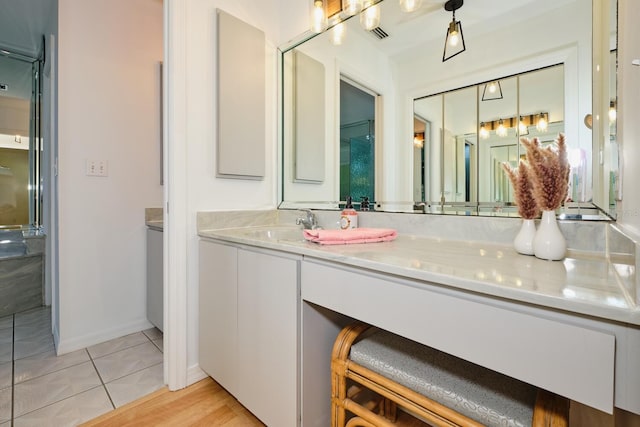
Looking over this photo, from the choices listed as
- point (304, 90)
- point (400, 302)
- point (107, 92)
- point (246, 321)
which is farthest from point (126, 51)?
point (400, 302)

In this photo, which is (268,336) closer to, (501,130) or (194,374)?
(194,374)

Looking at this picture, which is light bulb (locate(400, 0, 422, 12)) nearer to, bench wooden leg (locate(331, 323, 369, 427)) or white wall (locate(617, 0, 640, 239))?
white wall (locate(617, 0, 640, 239))

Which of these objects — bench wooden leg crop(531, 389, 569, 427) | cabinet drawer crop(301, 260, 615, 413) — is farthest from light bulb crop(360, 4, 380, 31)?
bench wooden leg crop(531, 389, 569, 427)

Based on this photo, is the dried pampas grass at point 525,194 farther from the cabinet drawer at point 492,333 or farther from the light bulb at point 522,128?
the cabinet drawer at point 492,333

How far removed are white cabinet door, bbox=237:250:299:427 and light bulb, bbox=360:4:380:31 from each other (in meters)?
1.25

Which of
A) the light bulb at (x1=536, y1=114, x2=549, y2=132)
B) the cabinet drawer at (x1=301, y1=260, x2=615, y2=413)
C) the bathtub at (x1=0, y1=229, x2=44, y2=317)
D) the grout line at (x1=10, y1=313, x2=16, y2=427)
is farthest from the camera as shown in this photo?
the bathtub at (x1=0, y1=229, x2=44, y2=317)

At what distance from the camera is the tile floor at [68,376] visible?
1312 mm

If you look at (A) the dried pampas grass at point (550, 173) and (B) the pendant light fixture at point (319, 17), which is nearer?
(A) the dried pampas grass at point (550, 173)

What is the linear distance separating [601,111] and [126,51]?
103 inches

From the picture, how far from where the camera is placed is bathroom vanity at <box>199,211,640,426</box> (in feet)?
1.61

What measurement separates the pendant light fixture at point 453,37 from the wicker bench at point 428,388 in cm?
113

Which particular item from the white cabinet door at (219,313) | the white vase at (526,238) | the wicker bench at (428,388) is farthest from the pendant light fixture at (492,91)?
the white cabinet door at (219,313)

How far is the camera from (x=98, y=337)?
1952mm

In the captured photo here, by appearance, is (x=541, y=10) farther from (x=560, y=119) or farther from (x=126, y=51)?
(x=126, y=51)
